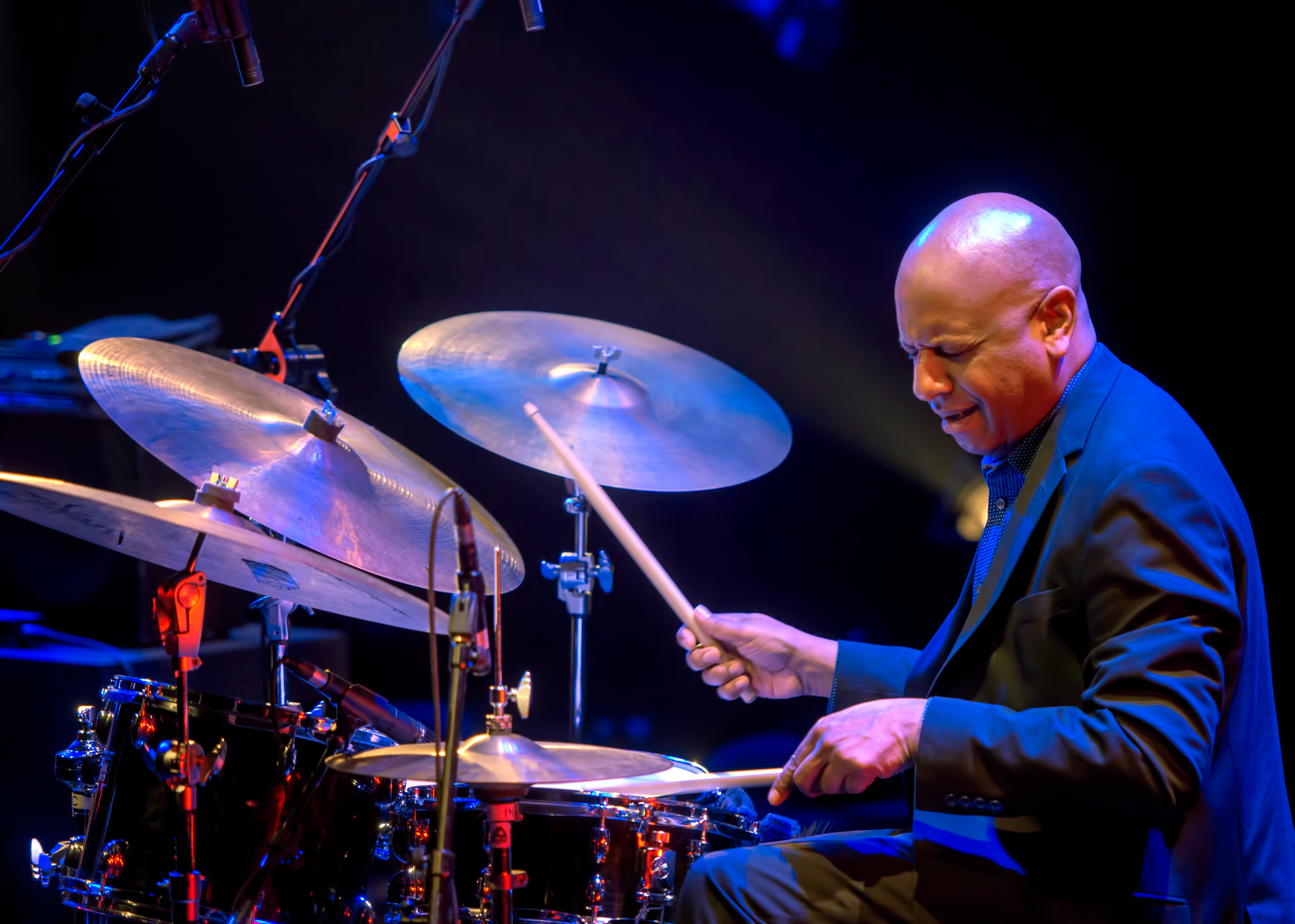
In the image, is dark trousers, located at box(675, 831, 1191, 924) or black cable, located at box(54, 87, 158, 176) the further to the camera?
black cable, located at box(54, 87, 158, 176)

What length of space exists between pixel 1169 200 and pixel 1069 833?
5.84 ft

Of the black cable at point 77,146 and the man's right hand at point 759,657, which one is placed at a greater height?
the black cable at point 77,146

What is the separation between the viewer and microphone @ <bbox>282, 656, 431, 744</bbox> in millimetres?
1773

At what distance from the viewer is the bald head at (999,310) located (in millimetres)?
1546

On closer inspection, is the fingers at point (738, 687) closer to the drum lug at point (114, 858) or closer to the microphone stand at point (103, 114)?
the drum lug at point (114, 858)

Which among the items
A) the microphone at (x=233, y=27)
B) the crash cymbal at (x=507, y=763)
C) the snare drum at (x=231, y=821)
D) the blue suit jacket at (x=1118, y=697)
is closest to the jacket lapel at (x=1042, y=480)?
the blue suit jacket at (x=1118, y=697)

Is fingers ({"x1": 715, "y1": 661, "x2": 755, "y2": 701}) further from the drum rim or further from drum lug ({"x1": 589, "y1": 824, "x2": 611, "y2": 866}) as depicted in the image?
the drum rim

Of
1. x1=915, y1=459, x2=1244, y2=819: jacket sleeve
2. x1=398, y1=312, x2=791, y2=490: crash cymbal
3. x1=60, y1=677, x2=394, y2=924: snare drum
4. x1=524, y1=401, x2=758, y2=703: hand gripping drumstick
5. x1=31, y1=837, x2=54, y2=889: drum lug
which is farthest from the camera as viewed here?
x1=398, y1=312, x2=791, y2=490: crash cymbal

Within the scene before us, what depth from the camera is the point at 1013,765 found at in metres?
1.24

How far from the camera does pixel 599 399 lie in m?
2.31

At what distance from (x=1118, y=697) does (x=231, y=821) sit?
5.12ft

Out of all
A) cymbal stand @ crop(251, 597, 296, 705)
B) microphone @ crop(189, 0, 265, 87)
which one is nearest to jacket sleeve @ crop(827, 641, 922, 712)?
cymbal stand @ crop(251, 597, 296, 705)

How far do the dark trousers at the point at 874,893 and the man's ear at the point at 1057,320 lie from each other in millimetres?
750

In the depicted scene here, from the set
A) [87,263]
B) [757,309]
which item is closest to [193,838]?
[757,309]
